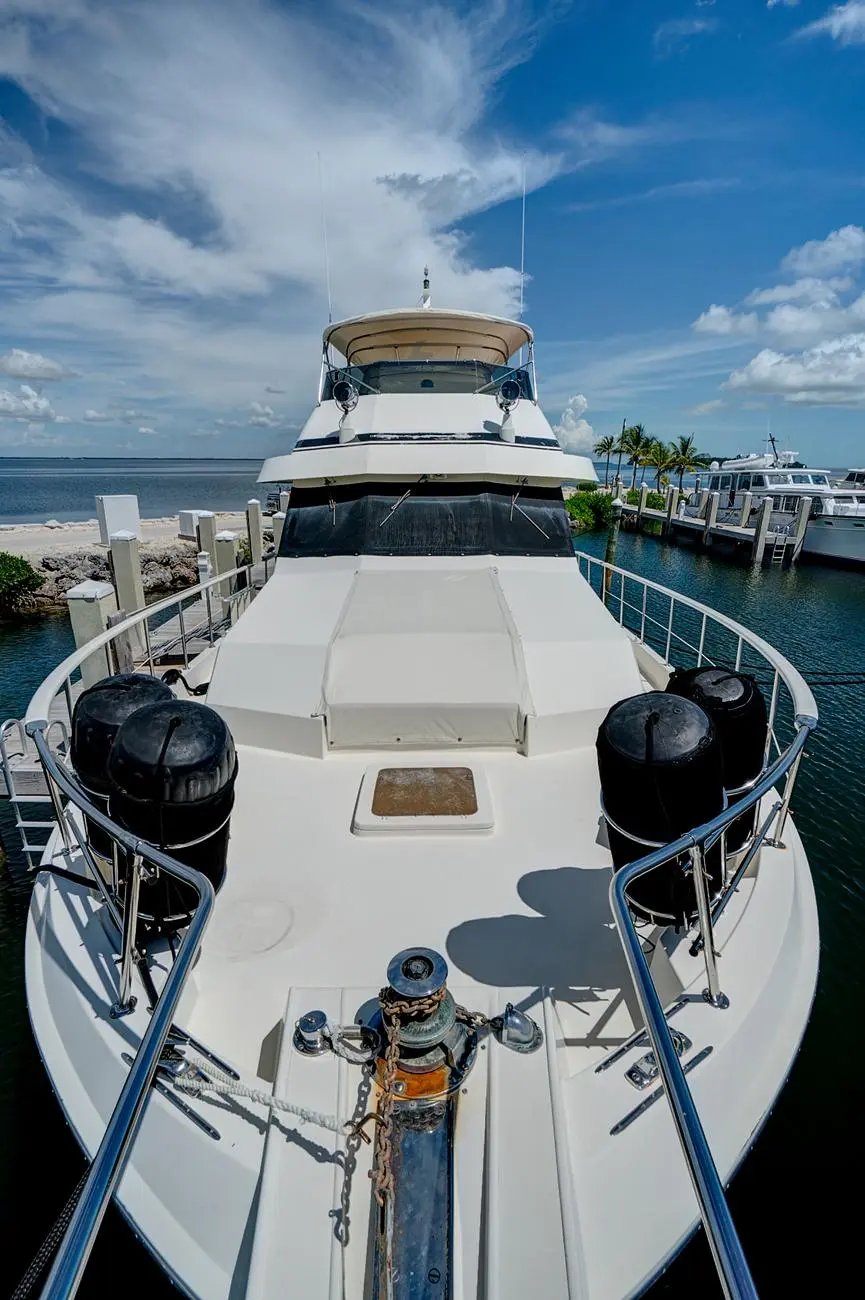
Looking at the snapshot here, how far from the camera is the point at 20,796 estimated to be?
20.3ft

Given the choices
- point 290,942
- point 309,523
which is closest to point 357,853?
point 290,942

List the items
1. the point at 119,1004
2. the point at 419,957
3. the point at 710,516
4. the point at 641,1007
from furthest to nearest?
the point at 710,516, the point at 119,1004, the point at 419,957, the point at 641,1007

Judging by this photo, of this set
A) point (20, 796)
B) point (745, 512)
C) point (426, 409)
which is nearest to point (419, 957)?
point (20, 796)

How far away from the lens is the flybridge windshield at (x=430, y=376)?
7801mm

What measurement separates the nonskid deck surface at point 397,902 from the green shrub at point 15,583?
18.9m

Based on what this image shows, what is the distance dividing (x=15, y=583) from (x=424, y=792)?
20013 mm

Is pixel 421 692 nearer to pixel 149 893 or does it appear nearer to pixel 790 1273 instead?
pixel 149 893

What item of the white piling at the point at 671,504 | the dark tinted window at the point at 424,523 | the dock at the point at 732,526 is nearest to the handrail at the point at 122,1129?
the dark tinted window at the point at 424,523

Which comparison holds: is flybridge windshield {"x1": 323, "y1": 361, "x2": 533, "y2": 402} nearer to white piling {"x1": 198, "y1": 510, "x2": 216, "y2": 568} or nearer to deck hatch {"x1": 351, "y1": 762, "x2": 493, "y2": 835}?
deck hatch {"x1": 351, "y1": 762, "x2": 493, "y2": 835}

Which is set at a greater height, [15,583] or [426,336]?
[426,336]

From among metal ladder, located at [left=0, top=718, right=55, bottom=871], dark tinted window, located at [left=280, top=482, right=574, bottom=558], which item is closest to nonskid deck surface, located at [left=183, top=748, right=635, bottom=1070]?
metal ladder, located at [left=0, top=718, right=55, bottom=871]

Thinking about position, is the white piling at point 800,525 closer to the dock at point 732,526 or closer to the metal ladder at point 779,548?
the dock at point 732,526

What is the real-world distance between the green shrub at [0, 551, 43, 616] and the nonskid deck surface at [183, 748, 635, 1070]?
18.9 metres

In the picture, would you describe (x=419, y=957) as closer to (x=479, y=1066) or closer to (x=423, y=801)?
(x=479, y=1066)
